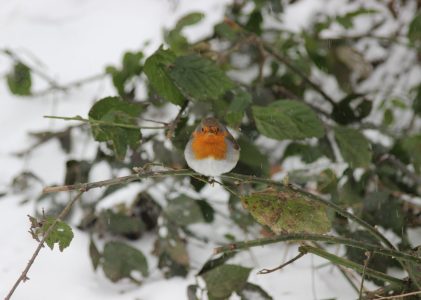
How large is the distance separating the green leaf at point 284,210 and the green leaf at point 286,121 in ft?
0.99

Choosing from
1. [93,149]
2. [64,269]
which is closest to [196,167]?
[64,269]

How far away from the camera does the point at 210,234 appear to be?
2.35 meters

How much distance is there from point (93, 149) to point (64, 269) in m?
0.98

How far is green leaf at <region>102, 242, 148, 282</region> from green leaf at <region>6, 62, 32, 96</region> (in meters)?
0.58

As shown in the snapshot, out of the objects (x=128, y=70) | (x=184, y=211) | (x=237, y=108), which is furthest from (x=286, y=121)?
(x=128, y=70)

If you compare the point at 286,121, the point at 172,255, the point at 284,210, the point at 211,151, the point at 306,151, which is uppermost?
the point at 306,151

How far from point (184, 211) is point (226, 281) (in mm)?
580

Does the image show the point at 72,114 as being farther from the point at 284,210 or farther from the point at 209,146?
the point at 284,210


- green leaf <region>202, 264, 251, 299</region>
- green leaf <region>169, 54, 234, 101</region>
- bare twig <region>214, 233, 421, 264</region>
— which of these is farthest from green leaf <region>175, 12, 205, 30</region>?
bare twig <region>214, 233, 421, 264</region>

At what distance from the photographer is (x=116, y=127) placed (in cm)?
148

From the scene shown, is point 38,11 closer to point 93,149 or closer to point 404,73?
point 93,149

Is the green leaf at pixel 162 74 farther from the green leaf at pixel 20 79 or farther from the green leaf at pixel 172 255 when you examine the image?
the green leaf at pixel 172 255

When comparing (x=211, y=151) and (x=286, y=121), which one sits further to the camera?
(x=286, y=121)

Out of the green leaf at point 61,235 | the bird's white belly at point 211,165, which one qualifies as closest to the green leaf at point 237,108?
the bird's white belly at point 211,165
